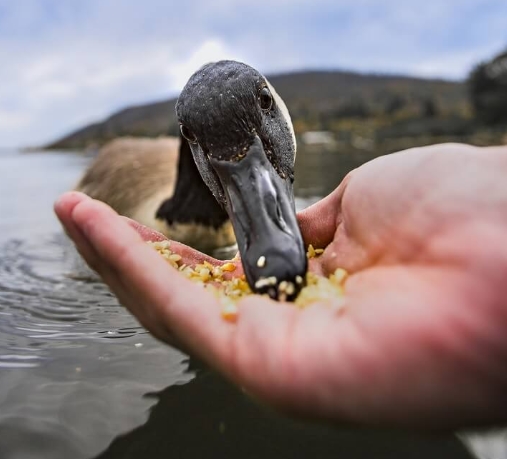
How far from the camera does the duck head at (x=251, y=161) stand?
2260 millimetres

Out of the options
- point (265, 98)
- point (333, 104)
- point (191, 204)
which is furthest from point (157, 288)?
point (333, 104)

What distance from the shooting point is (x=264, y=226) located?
2432mm

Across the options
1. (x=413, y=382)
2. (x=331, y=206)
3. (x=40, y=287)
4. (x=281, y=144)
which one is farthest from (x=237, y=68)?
(x=40, y=287)

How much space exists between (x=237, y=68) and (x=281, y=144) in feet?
1.86

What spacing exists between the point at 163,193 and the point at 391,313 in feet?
20.8

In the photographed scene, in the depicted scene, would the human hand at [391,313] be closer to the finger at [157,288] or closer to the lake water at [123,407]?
the finger at [157,288]

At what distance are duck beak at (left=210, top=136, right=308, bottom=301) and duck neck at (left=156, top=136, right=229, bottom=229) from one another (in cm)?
340

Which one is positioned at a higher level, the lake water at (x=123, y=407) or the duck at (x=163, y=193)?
the duck at (x=163, y=193)

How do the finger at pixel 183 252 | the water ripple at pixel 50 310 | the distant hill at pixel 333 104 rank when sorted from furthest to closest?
the distant hill at pixel 333 104
the water ripple at pixel 50 310
the finger at pixel 183 252

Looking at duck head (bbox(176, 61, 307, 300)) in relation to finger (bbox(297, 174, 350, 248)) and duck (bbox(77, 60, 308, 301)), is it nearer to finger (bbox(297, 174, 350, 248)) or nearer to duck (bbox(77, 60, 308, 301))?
duck (bbox(77, 60, 308, 301))

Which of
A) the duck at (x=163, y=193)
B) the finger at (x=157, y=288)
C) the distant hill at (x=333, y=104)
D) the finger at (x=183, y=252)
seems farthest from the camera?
the distant hill at (x=333, y=104)

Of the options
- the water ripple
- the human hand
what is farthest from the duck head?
the water ripple

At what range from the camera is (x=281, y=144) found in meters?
3.64

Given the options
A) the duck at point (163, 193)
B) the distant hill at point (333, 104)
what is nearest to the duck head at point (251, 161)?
the duck at point (163, 193)
